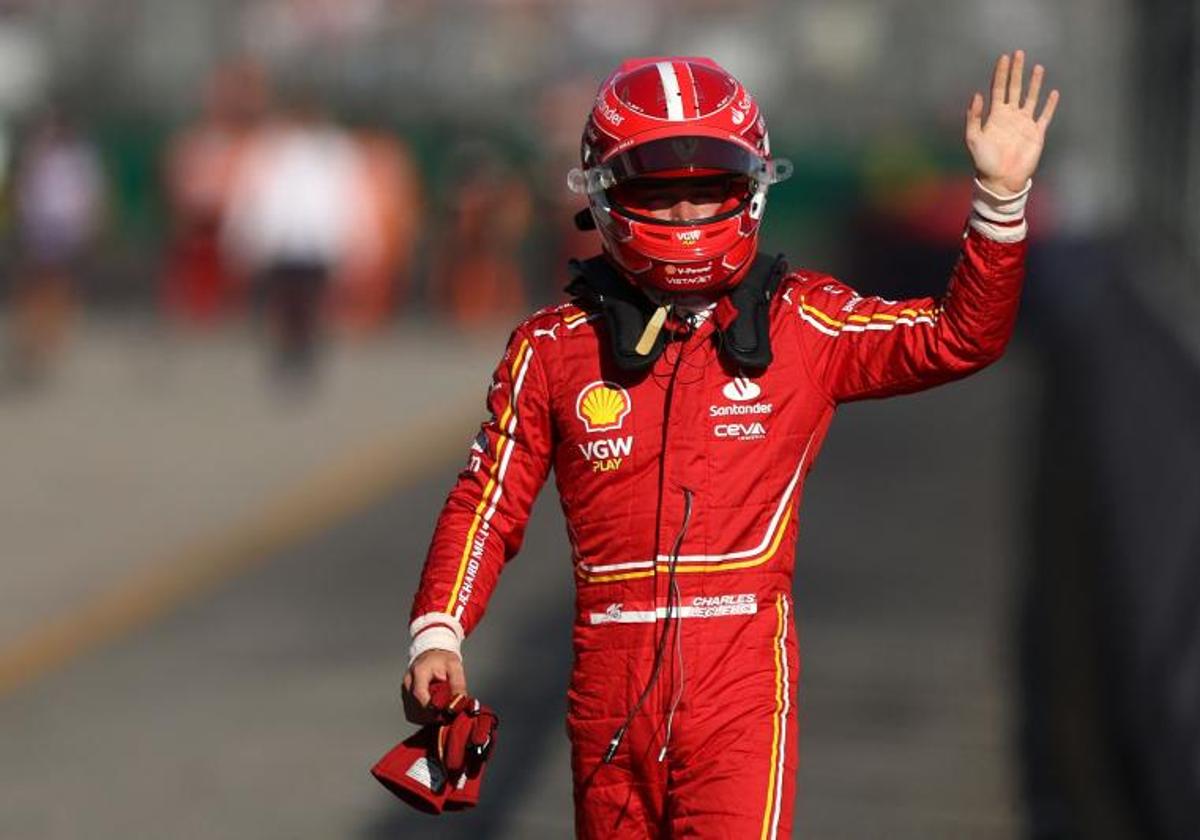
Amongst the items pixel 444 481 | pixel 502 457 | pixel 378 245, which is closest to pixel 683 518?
pixel 502 457

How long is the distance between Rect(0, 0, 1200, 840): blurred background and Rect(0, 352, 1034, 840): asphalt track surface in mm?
26

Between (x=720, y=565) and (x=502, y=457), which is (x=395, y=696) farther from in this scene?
(x=720, y=565)

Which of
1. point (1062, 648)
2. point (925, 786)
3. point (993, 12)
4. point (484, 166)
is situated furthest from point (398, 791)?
point (993, 12)

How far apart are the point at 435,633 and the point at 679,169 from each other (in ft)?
3.07

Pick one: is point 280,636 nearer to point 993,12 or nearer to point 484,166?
point 484,166

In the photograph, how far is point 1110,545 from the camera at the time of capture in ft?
41.5

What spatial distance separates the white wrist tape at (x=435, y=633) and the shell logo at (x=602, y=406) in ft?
1.42

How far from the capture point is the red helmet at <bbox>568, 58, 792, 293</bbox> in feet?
16.7

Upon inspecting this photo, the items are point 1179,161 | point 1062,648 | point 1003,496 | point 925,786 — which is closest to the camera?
point 925,786

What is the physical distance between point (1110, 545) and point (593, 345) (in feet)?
25.6

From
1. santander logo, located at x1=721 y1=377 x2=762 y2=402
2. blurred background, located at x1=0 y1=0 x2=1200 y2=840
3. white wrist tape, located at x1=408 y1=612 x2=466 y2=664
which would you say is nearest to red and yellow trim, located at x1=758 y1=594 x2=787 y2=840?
santander logo, located at x1=721 y1=377 x2=762 y2=402

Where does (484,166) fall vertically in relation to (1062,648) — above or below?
below

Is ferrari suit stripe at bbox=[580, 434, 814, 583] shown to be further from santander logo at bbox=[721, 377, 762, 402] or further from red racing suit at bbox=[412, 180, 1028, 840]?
santander logo at bbox=[721, 377, 762, 402]

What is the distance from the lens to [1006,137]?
16.4ft
